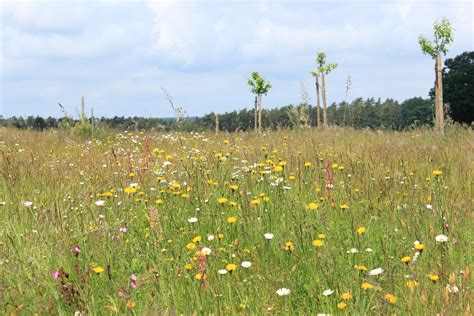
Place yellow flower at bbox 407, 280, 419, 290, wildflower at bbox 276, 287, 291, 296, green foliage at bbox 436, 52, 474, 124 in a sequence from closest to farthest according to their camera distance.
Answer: yellow flower at bbox 407, 280, 419, 290 → wildflower at bbox 276, 287, 291, 296 → green foliage at bbox 436, 52, 474, 124

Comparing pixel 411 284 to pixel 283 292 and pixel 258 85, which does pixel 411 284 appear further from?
pixel 258 85

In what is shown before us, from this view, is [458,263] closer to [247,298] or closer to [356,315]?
[356,315]

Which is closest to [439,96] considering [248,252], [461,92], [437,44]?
[437,44]

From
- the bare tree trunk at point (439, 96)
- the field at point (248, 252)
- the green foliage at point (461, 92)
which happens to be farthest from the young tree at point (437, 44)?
the green foliage at point (461, 92)

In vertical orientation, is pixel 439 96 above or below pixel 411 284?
above

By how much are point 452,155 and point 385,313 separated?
16.6 ft

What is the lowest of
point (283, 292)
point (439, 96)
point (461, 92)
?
point (283, 292)

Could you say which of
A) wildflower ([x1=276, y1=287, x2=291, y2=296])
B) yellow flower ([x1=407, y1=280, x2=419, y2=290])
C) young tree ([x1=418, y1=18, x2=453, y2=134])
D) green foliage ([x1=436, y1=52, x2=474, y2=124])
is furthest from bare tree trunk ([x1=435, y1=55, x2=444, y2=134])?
green foliage ([x1=436, y1=52, x2=474, y2=124])

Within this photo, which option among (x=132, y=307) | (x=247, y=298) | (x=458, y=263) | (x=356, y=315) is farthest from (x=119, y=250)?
(x=458, y=263)

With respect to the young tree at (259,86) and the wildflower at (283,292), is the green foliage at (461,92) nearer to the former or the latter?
the young tree at (259,86)

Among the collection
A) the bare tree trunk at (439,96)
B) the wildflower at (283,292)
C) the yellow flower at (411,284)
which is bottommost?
the wildflower at (283,292)

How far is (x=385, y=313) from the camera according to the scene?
2328 mm

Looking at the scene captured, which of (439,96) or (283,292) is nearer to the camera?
(283,292)

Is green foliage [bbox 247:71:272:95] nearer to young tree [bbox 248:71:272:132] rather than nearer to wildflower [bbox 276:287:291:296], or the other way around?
young tree [bbox 248:71:272:132]
